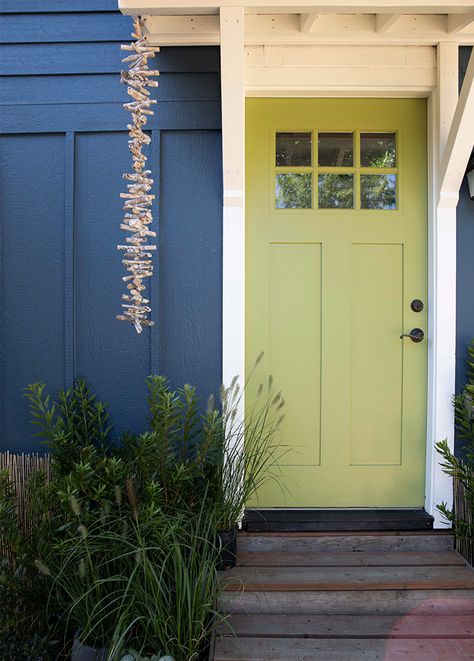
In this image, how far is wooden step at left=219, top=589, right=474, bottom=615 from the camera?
7.79 feet

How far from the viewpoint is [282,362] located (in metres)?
2.96

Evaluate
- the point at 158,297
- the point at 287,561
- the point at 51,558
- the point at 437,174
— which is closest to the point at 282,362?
the point at 158,297

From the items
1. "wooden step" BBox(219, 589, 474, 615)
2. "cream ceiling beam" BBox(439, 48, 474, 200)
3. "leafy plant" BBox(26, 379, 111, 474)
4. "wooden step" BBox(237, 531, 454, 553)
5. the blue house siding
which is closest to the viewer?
"wooden step" BBox(219, 589, 474, 615)

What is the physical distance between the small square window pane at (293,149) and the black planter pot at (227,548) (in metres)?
1.86

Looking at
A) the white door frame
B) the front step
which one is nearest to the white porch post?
the white door frame

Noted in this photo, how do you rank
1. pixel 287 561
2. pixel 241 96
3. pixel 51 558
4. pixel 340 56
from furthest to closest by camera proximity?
pixel 340 56, pixel 287 561, pixel 241 96, pixel 51 558

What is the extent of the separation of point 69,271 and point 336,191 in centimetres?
145

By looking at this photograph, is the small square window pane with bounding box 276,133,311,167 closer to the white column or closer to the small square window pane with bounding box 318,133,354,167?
the small square window pane with bounding box 318,133,354,167

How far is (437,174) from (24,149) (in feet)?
6.95

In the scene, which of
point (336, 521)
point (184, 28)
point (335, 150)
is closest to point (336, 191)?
point (335, 150)

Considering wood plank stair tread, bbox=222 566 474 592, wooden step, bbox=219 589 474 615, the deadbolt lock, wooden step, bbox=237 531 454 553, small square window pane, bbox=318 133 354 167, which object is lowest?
wooden step, bbox=219 589 474 615

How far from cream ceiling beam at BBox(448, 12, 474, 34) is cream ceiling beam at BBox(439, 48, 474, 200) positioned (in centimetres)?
21

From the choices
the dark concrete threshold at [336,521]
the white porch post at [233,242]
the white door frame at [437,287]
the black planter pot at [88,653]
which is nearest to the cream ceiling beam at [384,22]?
the white door frame at [437,287]

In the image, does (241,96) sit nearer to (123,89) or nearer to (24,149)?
(123,89)
